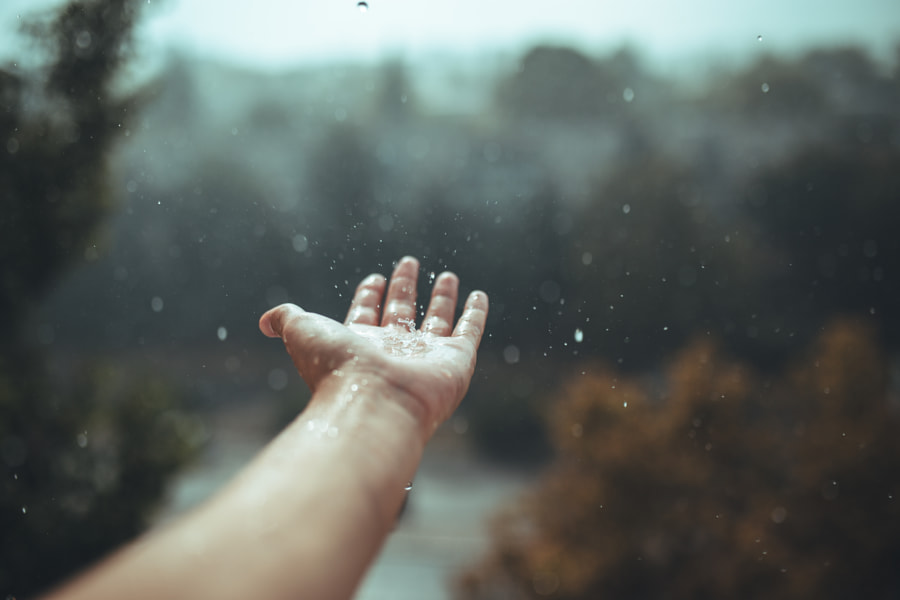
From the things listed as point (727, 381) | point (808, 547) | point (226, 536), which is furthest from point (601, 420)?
point (226, 536)

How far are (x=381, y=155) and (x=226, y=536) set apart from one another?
1457mm

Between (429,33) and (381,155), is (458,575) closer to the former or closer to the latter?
(381,155)

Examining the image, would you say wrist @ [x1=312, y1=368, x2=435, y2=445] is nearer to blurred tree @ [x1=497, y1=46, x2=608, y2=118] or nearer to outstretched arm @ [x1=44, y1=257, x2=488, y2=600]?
outstretched arm @ [x1=44, y1=257, x2=488, y2=600]

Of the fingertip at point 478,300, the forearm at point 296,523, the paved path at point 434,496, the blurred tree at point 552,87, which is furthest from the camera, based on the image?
the paved path at point 434,496

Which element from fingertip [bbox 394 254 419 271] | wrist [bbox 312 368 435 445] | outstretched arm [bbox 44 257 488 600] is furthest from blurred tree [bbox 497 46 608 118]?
wrist [bbox 312 368 435 445]

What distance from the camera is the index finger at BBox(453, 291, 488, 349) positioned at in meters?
0.65

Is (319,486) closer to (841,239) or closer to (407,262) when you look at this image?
(407,262)

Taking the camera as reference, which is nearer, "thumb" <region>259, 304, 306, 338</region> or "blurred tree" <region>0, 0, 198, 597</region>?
"thumb" <region>259, 304, 306, 338</region>

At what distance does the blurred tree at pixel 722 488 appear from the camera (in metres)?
1.39

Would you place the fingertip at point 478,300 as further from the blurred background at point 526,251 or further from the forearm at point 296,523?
the blurred background at point 526,251

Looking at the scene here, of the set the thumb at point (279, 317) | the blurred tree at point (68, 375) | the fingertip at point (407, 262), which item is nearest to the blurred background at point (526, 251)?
the blurred tree at point (68, 375)

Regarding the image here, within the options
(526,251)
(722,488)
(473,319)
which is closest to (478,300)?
(473,319)

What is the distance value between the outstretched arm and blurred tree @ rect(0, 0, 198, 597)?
3.88ft

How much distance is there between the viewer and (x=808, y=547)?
1419mm
